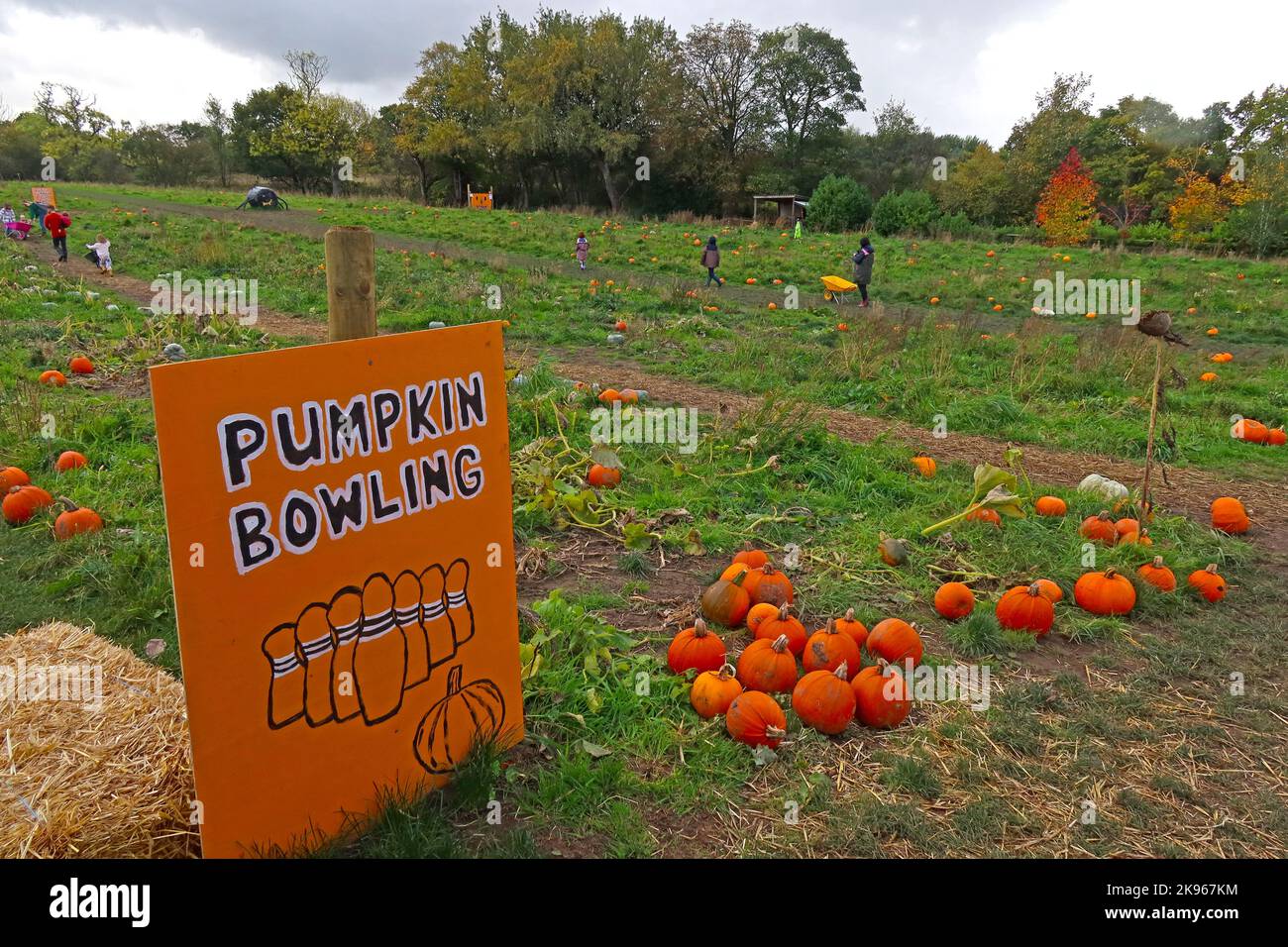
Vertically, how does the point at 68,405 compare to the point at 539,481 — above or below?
above

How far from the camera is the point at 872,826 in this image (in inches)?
109

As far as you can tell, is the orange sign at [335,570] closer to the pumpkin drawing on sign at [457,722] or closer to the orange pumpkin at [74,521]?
the pumpkin drawing on sign at [457,722]

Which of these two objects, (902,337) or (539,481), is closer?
(539,481)

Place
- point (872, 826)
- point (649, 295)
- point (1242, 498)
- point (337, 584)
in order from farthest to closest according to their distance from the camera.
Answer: point (649, 295), point (1242, 498), point (872, 826), point (337, 584)

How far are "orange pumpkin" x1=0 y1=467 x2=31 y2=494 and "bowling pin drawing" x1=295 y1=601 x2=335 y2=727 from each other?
458cm

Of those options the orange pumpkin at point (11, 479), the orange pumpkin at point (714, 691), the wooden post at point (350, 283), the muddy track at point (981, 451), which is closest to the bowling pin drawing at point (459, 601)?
the wooden post at point (350, 283)

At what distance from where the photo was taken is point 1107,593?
4.35 m

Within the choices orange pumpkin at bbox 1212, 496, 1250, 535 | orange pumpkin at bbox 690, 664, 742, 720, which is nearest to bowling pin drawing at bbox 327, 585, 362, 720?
orange pumpkin at bbox 690, 664, 742, 720

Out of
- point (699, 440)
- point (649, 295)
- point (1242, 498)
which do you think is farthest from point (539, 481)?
point (649, 295)

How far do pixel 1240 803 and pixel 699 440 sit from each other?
4.57m

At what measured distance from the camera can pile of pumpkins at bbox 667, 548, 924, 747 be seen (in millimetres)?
3217

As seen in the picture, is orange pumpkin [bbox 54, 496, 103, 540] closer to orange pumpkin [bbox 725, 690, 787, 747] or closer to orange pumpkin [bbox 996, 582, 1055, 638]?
orange pumpkin [bbox 725, 690, 787, 747]

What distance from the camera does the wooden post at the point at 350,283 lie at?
264 cm

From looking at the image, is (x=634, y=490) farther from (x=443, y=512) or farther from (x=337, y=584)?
(x=337, y=584)
